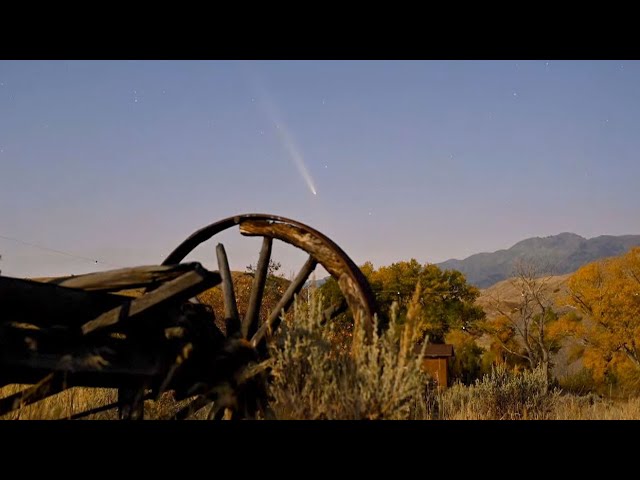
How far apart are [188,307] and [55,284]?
3.38 feet

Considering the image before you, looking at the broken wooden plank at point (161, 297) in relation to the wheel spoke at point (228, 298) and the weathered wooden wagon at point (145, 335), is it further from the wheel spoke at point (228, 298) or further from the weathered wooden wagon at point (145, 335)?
the wheel spoke at point (228, 298)

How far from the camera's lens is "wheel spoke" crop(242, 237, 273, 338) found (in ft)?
19.3

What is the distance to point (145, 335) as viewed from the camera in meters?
4.86

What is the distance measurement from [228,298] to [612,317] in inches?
630

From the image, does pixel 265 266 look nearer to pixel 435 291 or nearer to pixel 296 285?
pixel 296 285

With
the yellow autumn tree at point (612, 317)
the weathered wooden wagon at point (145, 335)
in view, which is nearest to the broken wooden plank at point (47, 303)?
the weathered wooden wagon at point (145, 335)

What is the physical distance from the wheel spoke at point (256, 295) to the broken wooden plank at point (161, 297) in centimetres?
145

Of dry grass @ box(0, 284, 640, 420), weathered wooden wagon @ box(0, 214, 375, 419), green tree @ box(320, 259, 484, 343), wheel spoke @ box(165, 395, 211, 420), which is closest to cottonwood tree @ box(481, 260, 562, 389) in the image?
green tree @ box(320, 259, 484, 343)

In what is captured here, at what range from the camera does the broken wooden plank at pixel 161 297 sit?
4.35 meters

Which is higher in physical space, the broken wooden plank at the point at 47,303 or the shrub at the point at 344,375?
the broken wooden plank at the point at 47,303
